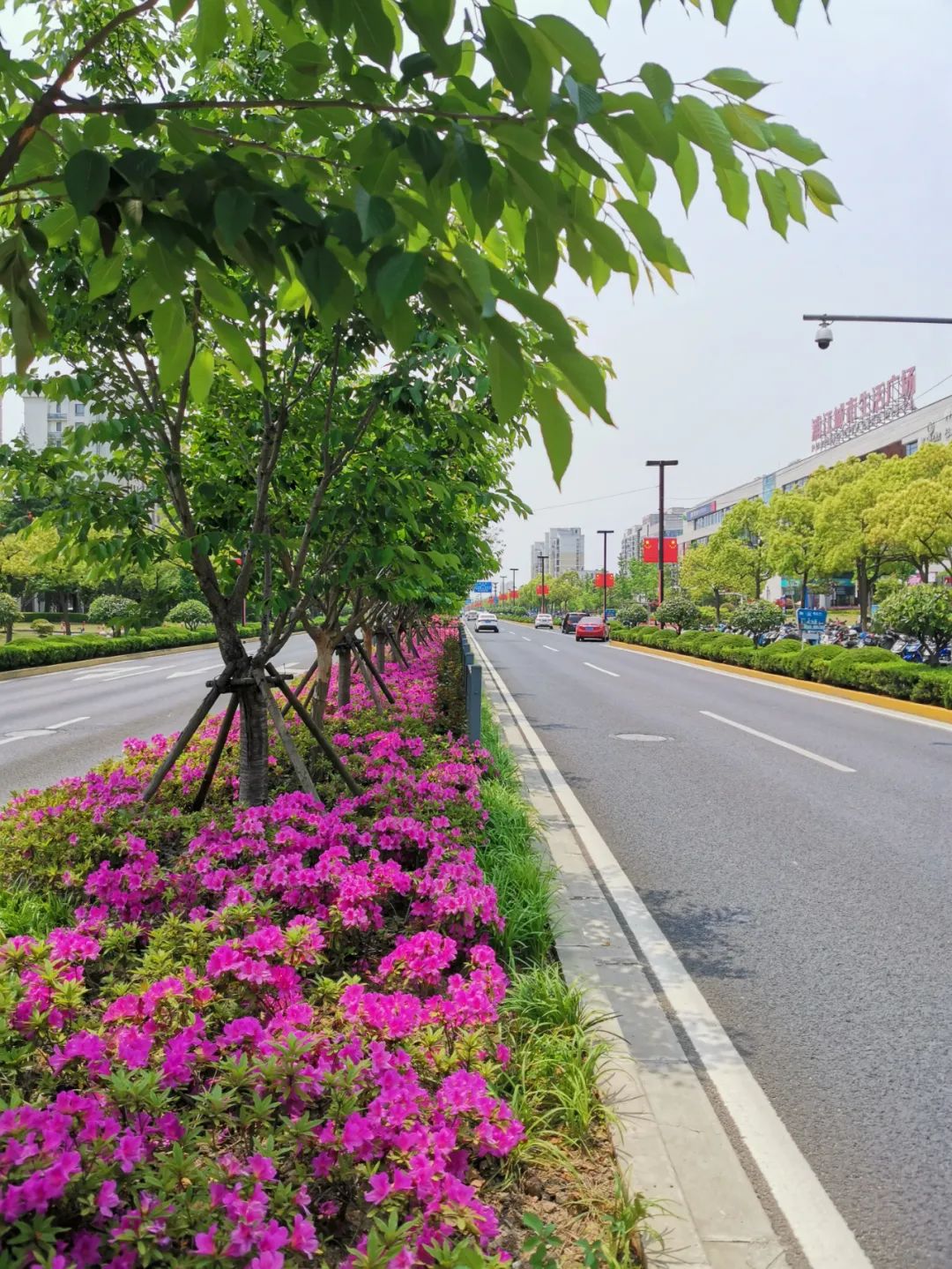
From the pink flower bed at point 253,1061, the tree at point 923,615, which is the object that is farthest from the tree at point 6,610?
the pink flower bed at point 253,1061

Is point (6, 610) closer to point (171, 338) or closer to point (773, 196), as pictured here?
point (171, 338)

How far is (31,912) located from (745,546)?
49.7 m

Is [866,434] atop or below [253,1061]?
atop

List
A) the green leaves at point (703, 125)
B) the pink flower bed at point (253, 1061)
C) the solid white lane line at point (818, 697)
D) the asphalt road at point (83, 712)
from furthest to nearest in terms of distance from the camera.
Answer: the solid white lane line at point (818, 697) < the asphalt road at point (83, 712) < the pink flower bed at point (253, 1061) < the green leaves at point (703, 125)

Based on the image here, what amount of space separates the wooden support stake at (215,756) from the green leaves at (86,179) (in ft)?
13.3

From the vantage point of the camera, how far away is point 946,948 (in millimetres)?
4461

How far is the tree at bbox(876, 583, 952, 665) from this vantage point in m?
16.0

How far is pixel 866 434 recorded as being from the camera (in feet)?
208

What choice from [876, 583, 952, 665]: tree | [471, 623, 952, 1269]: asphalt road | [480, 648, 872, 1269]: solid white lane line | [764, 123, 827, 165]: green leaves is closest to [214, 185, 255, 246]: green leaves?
[764, 123, 827, 165]: green leaves

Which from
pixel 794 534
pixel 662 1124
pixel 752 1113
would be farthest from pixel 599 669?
pixel 794 534

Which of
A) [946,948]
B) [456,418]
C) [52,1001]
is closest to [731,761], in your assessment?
[946,948]

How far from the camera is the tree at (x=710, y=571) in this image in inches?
1966

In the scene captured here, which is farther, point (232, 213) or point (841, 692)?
point (841, 692)

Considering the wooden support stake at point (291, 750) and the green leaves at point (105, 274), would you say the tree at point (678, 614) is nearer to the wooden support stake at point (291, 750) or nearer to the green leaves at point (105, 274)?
the wooden support stake at point (291, 750)
